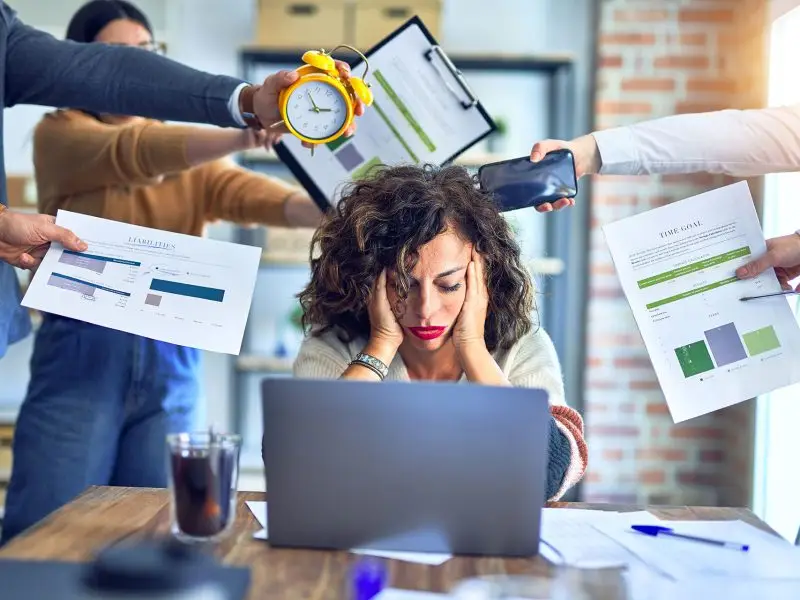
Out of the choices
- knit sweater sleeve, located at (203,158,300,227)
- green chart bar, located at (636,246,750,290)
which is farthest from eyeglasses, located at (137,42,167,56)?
green chart bar, located at (636,246,750,290)

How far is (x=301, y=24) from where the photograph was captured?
3.58 m

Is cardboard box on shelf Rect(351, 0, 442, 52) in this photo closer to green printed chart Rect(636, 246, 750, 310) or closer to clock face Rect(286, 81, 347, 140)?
clock face Rect(286, 81, 347, 140)

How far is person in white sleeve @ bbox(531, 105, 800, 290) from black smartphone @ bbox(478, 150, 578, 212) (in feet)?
0.14

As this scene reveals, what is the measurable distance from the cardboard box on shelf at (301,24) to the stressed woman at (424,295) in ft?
6.43

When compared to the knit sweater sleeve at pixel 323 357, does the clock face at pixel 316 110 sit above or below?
above

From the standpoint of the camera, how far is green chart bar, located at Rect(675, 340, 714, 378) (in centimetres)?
151

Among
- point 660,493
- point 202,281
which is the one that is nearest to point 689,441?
point 660,493

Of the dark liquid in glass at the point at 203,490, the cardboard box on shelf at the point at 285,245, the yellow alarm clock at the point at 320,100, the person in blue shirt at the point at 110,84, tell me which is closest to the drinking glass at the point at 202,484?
the dark liquid in glass at the point at 203,490

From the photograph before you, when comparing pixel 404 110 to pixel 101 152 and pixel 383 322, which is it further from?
pixel 101 152

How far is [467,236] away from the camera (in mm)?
1665

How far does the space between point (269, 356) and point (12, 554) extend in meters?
2.76

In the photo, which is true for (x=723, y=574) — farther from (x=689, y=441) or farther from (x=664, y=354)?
(x=689, y=441)

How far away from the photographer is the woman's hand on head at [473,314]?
5.30 feet

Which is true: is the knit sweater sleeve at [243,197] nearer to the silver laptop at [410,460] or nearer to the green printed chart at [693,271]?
the green printed chart at [693,271]
